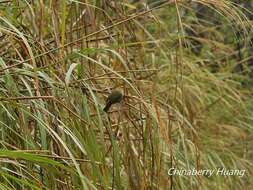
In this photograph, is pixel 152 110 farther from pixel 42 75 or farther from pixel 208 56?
pixel 208 56

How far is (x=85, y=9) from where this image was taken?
48.5 inches

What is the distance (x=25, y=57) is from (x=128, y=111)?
215 mm

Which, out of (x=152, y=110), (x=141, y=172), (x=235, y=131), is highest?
(x=152, y=110)

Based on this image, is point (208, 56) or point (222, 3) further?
point (208, 56)

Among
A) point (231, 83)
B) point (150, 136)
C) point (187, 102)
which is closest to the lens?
point (150, 136)

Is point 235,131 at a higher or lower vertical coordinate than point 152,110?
lower

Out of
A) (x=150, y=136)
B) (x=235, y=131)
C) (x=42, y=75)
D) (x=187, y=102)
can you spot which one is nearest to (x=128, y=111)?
(x=150, y=136)

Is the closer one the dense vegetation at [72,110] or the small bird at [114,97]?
the dense vegetation at [72,110]

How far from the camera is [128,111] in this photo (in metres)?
1.26

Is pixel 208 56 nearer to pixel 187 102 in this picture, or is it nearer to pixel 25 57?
pixel 187 102

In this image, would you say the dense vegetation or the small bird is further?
the small bird

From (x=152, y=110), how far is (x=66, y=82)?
16cm

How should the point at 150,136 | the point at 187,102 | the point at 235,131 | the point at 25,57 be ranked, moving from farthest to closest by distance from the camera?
the point at 235,131 < the point at 187,102 < the point at 25,57 < the point at 150,136

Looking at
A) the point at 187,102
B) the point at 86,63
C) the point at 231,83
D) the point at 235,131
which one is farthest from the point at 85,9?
the point at 231,83
